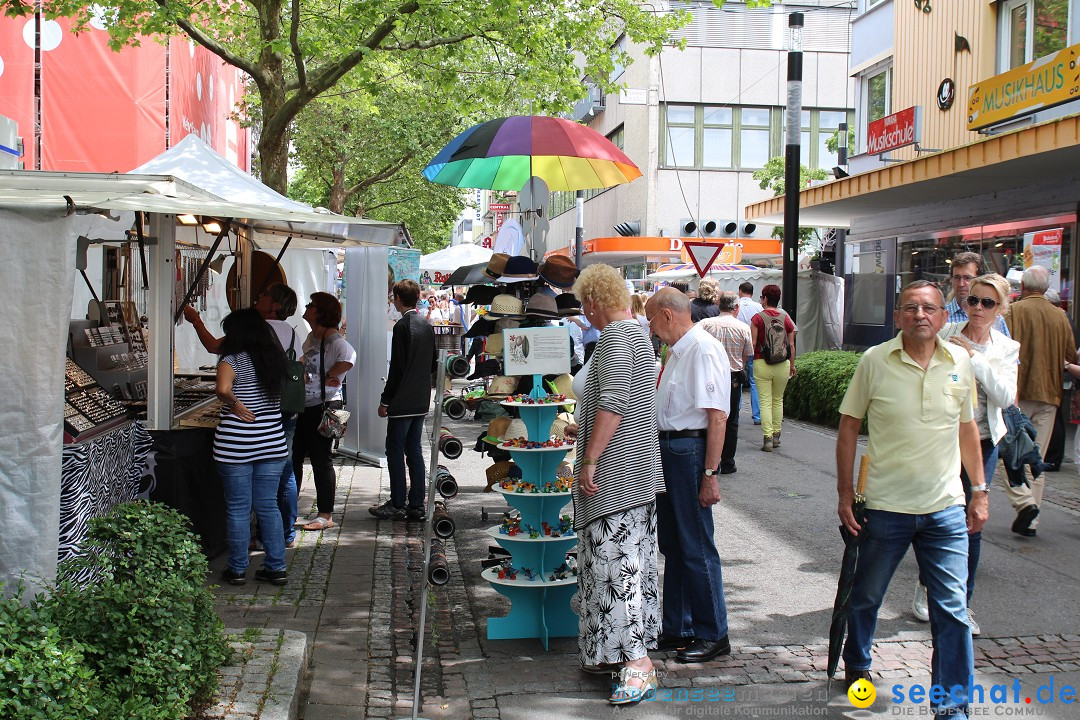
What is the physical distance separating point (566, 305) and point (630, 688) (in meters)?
2.58

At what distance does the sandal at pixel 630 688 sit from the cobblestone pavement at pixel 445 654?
0.30 feet

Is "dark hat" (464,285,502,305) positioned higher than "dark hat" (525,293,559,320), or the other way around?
"dark hat" (464,285,502,305)

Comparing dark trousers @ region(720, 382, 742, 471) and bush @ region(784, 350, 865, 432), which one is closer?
dark trousers @ region(720, 382, 742, 471)

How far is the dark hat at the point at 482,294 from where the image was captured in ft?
22.0

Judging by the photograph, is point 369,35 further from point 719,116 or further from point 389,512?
point 719,116

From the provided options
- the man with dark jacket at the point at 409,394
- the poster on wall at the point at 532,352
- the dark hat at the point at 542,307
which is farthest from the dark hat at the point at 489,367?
the man with dark jacket at the point at 409,394

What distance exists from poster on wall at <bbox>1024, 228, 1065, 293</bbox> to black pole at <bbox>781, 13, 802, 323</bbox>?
3210 mm

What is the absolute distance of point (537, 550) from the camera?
560 cm

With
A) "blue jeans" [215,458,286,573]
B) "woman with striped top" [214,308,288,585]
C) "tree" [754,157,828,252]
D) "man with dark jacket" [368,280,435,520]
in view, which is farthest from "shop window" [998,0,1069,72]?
"blue jeans" [215,458,286,573]

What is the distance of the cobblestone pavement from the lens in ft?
16.1

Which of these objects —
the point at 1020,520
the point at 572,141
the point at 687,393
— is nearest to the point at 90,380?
the point at 572,141

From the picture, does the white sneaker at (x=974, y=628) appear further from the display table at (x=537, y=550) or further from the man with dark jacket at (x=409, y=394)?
the man with dark jacket at (x=409, y=394)

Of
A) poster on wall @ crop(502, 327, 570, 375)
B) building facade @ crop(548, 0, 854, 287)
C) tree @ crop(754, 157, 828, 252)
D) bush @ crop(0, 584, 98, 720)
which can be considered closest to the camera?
bush @ crop(0, 584, 98, 720)

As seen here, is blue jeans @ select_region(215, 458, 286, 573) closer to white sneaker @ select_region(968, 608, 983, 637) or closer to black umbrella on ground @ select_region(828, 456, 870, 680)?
black umbrella on ground @ select_region(828, 456, 870, 680)
